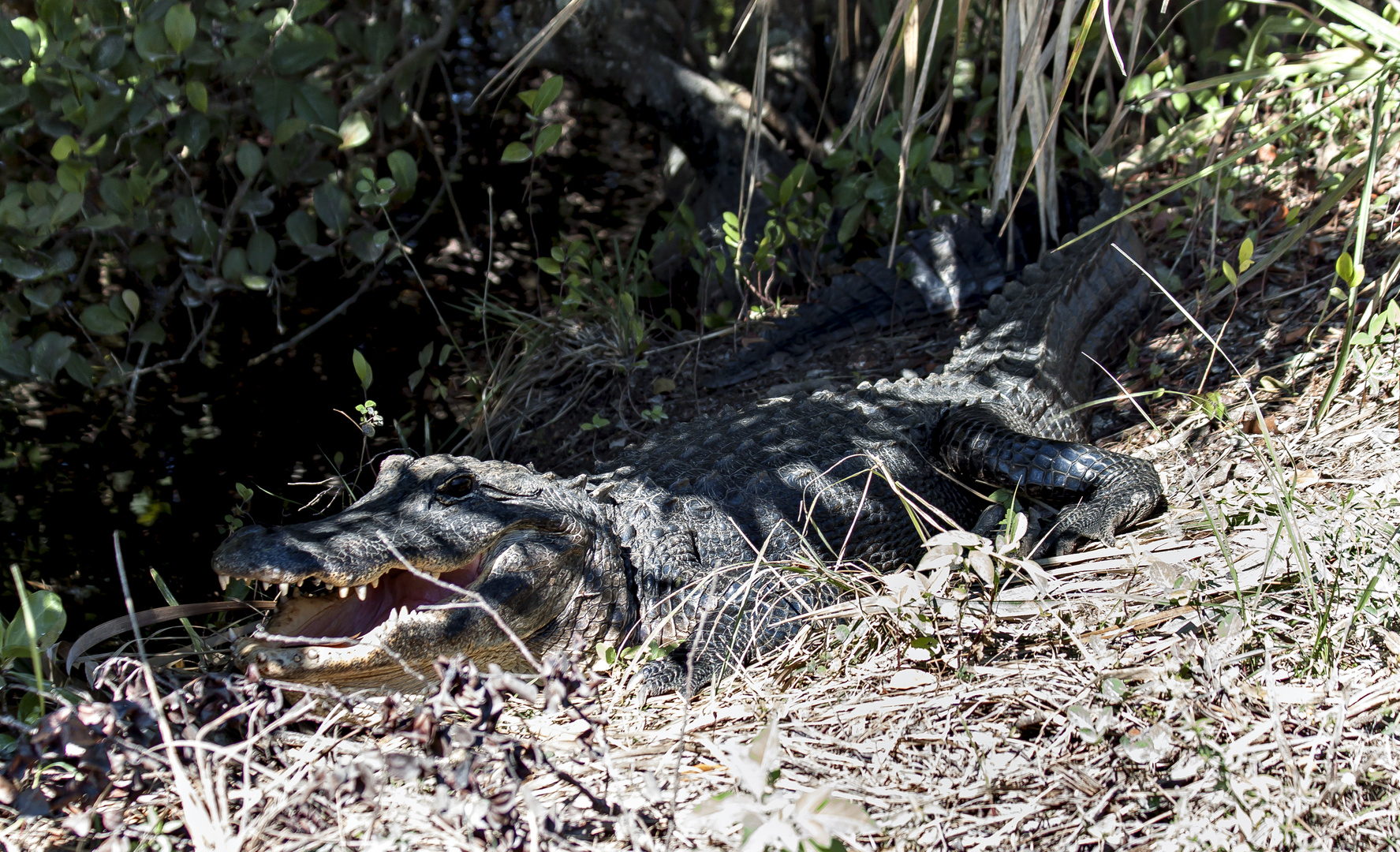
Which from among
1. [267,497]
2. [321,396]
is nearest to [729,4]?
[321,396]

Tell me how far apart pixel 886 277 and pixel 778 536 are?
236cm

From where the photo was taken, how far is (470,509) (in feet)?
9.25

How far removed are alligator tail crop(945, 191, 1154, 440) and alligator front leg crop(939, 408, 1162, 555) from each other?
0.99 feet

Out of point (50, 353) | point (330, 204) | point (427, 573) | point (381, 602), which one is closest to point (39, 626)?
point (381, 602)

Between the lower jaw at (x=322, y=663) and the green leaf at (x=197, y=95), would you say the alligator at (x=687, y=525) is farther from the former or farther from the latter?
the green leaf at (x=197, y=95)

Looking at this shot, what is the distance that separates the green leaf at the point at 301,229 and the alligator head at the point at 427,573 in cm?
219

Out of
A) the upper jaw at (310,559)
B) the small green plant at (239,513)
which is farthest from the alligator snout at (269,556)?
the small green plant at (239,513)

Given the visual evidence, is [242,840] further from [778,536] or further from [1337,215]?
→ [1337,215]

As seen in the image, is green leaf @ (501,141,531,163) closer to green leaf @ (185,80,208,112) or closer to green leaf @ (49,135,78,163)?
green leaf @ (185,80,208,112)

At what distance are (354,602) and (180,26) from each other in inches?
102

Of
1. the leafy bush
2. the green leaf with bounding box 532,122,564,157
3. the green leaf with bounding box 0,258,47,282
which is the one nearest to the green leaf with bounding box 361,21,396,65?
the leafy bush

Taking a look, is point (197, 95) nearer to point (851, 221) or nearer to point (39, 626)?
point (39, 626)

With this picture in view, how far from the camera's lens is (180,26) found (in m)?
3.73

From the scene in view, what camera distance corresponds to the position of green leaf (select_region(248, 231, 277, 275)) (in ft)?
15.0
